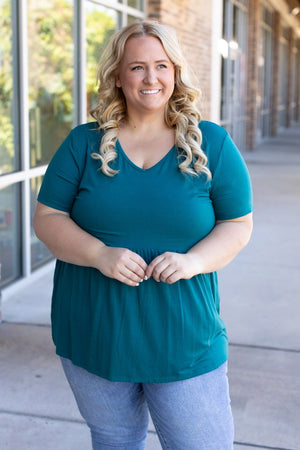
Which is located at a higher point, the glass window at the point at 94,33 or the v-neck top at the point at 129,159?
the glass window at the point at 94,33

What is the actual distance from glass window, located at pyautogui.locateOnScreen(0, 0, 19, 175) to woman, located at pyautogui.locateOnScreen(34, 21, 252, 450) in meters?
3.68

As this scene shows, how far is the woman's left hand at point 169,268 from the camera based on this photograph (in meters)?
1.78

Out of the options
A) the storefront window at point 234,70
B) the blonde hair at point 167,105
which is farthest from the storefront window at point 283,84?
the blonde hair at point 167,105

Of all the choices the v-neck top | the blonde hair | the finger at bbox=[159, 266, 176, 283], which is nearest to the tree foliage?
the blonde hair

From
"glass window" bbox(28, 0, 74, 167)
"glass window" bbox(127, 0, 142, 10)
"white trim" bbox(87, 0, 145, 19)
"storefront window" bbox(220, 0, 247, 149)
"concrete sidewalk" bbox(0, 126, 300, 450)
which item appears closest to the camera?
"concrete sidewalk" bbox(0, 126, 300, 450)

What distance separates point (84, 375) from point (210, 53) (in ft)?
32.1

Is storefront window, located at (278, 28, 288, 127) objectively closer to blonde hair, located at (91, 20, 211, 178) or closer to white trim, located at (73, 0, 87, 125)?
white trim, located at (73, 0, 87, 125)

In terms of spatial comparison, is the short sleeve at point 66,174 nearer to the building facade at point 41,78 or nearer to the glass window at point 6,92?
the building facade at point 41,78

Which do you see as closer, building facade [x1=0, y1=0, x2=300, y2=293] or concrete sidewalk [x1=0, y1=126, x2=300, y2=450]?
concrete sidewalk [x1=0, y1=126, x2=300, y2=450]

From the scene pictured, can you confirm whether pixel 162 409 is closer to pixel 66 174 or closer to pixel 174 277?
pixel 174 277

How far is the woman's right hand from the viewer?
179 centimetres

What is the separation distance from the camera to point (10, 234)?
573 centimetres

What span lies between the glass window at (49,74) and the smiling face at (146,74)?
13.9ft

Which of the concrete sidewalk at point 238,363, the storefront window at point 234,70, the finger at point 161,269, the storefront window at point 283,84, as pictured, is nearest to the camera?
the finger at point 161,269
